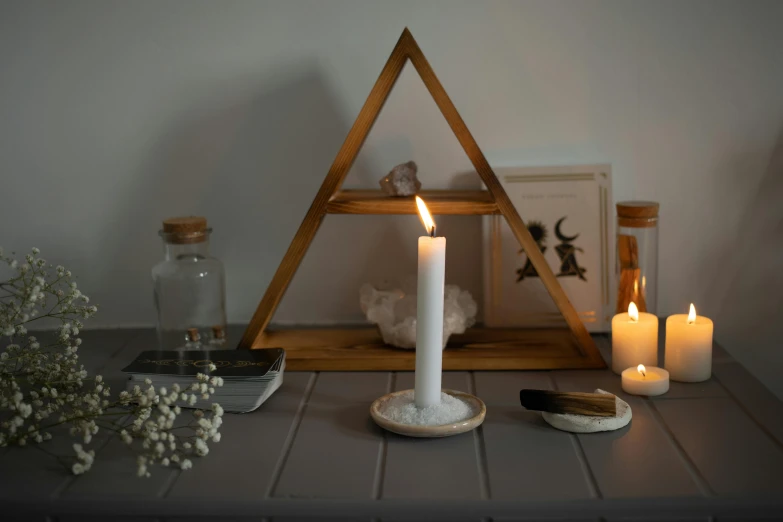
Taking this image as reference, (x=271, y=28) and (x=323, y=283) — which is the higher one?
(x=271, y=28)

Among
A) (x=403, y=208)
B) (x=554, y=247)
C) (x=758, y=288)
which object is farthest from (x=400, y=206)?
(x=758, y=288)

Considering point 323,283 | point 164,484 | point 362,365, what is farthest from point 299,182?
point 164,484

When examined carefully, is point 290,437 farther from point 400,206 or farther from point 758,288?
point 758,288

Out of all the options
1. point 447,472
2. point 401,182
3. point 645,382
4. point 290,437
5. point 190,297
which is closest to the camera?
point 447,472

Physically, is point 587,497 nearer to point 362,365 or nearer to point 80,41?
point 362,365

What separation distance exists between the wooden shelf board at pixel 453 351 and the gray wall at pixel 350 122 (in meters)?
0.11

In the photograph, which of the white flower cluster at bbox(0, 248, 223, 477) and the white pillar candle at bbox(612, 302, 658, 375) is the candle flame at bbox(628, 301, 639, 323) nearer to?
the white pillar candle at bbox(612, 302, 658, 375)

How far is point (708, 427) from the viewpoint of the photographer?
98 cm

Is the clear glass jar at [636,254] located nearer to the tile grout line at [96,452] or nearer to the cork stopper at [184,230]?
the cork stopper at [184,230]

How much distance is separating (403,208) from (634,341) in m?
0.39

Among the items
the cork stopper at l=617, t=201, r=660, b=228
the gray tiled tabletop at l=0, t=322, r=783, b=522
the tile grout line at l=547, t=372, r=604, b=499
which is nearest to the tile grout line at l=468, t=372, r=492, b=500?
the gray tiled tabletop at l=0, t=322, r=783, b=522

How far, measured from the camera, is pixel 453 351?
4.01ft

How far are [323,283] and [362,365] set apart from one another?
0.25 metres

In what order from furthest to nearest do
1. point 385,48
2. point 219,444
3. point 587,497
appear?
1. point 385,48
2. point 219,444
3. point 587,497
